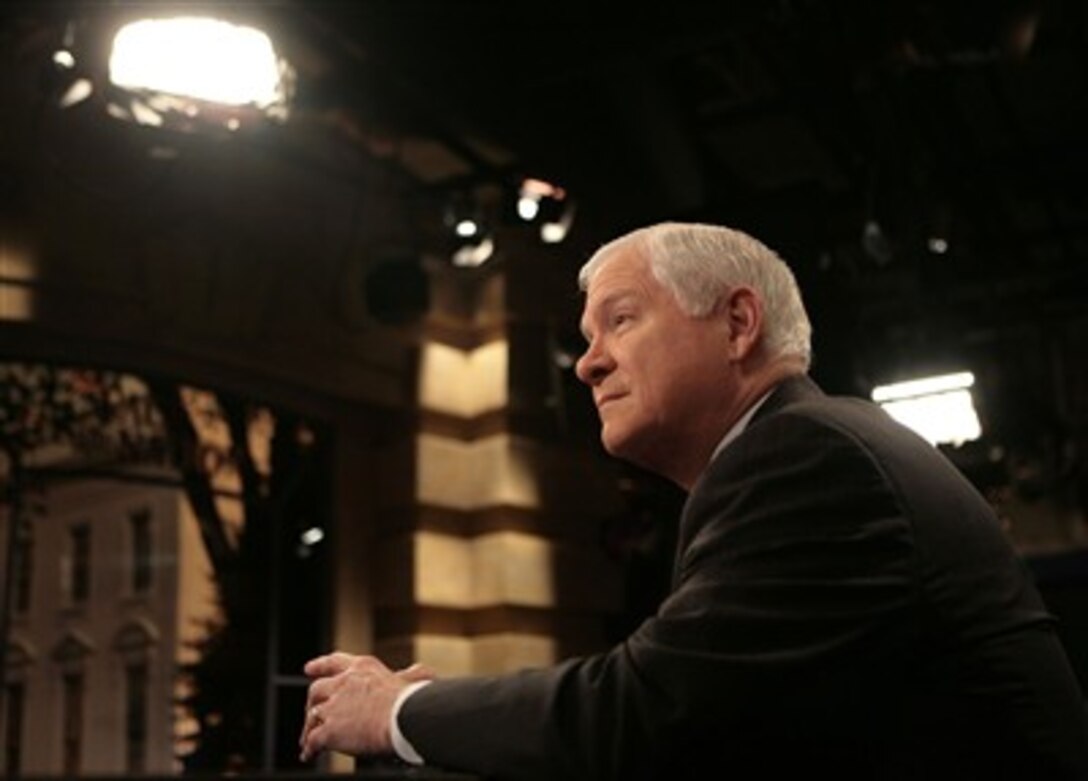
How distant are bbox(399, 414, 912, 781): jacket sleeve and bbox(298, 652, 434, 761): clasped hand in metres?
0.07

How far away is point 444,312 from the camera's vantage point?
644cm

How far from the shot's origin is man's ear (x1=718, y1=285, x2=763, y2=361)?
4.90 feet

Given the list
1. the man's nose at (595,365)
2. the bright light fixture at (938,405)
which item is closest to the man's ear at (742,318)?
the man's nose at (595,365)

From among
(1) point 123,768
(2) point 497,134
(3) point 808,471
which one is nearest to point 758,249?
(3) point 808,471

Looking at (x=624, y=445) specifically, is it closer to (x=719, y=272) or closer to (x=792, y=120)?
(x=719, y=272)

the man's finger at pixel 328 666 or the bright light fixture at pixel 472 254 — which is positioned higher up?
the bright light fixture at pixel 472 254

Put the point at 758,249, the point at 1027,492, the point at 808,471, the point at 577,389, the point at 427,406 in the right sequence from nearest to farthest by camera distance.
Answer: the point at 808,471 → the point at 758,249 → the point at 577,389 → the point at 427,406 → the point at 1027,492

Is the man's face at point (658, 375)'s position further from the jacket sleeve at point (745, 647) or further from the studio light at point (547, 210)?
the studio light at point (547, 210)

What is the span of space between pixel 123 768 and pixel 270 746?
585 millimetres

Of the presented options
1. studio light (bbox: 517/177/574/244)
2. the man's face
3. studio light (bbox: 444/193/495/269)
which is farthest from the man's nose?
studio light (bbox: 444/193/495/269)

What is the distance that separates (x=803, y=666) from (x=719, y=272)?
1.51ft

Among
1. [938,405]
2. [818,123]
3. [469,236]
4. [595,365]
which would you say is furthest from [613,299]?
[818,123]

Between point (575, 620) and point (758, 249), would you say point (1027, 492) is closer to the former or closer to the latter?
point (575, 620)

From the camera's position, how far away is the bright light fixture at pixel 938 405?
535 cm
